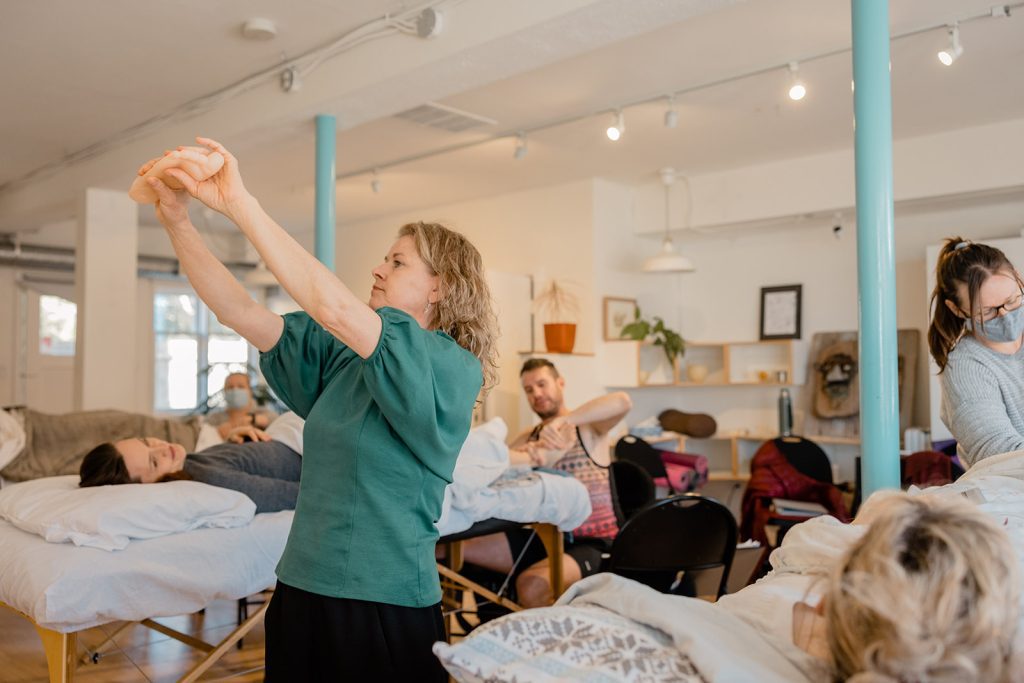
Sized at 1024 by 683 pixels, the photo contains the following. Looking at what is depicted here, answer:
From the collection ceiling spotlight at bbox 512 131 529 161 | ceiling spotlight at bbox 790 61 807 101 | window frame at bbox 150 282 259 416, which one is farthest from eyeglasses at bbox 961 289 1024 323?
window frame at bbox 150 282 259 416

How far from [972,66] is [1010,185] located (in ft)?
4.13

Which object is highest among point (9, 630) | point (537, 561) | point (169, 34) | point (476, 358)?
point (169, 34)

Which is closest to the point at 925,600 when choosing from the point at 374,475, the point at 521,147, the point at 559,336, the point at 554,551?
the point at 374,475

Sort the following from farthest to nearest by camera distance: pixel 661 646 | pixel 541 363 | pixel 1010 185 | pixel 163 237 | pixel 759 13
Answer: pixel 163 237, pixel 1010 185, pixel 541 363, pixel 759 13, pixel 661 646

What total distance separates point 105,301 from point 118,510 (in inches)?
163

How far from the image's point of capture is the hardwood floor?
3229mm

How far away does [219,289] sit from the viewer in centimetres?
161

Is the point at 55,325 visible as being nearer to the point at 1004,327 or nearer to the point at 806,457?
the point at 806,457

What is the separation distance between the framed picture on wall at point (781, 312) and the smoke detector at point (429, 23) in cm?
414

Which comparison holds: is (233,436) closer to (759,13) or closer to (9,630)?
(9,630)

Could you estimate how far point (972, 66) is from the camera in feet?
14.5

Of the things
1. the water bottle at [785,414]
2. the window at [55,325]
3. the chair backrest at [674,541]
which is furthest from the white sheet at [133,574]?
the window at [55,325]

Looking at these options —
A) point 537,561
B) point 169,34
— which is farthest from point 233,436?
point 169,34

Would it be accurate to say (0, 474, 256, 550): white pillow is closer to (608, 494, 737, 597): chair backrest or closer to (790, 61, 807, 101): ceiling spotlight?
(608, 494, 737, 597): chair backrest
